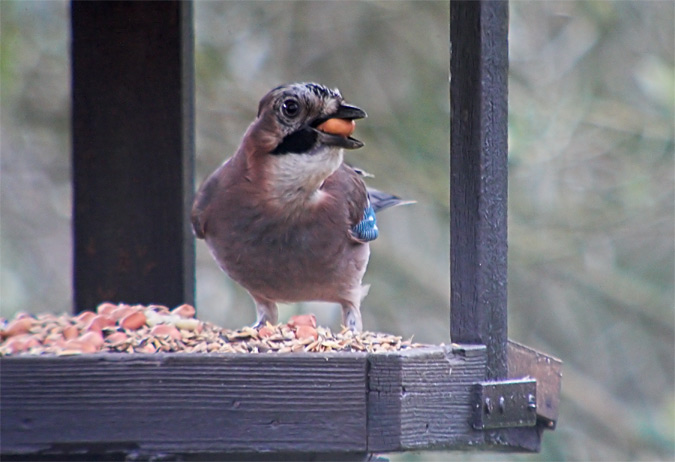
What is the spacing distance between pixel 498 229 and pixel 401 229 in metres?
4.49

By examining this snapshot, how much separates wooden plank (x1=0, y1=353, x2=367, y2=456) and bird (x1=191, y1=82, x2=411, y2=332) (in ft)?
3.54

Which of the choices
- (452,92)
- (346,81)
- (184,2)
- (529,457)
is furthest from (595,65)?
(452,92)

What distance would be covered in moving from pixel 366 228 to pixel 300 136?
71 centimetres

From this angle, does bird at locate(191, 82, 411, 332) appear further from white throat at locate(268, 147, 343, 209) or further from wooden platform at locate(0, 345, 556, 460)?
wooden platform at locate(0, 345, 556, 460)

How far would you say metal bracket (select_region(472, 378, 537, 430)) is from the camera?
8.72 ft

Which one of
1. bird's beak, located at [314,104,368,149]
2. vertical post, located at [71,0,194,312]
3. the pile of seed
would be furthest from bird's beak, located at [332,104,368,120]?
vertical post, located at [71,0,194,312]

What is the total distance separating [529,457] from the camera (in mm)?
6664

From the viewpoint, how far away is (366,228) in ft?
12.9

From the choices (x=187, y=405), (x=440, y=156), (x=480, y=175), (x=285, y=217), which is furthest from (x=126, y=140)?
(x=440, y=156)

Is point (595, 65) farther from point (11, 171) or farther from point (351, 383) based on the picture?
point (351, 383)

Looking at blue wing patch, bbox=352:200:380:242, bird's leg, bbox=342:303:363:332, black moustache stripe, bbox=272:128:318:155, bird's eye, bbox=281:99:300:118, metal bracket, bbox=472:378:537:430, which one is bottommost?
metal bracket, bbox=472:378:537:430

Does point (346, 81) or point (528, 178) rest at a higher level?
point (346, 81)

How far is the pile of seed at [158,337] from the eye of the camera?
262 cm

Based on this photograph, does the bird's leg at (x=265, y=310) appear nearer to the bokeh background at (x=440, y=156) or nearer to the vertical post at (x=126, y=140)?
the vertical post at (x=126, y=140)
